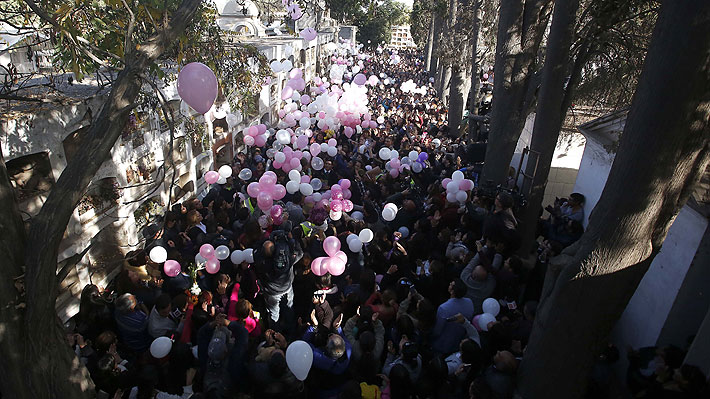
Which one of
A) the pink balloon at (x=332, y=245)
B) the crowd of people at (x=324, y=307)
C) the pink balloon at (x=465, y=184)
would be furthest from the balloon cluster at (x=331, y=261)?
the pink balloon at (x=465, y=184)

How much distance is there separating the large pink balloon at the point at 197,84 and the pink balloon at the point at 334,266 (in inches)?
78.5

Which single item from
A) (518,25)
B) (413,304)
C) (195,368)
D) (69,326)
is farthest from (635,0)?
(69,326)

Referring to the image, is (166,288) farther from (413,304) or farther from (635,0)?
(635,0)

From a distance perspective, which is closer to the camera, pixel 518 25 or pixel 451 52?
pixel 518 25

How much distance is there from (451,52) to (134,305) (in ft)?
36.9

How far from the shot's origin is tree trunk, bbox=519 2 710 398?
211 cm

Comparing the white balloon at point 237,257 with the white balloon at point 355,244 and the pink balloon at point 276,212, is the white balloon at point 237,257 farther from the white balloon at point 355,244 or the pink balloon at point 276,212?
the white balloon at point 355,244

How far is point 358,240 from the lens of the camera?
4941 millimetres

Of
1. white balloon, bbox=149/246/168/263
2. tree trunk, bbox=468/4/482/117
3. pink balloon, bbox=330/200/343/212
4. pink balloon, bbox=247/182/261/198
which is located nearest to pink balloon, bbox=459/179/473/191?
pink balloon, bbox=330/200/343/212

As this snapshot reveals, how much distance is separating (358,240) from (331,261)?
1.74 ft

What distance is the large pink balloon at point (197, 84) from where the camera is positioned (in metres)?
3.77

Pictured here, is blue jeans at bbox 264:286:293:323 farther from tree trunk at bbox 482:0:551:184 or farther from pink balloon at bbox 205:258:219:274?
tree trunk at bbox 482:0:551:184

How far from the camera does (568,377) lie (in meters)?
2.86

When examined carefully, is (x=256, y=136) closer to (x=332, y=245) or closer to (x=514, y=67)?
(x=332, y=245)
